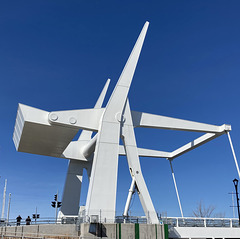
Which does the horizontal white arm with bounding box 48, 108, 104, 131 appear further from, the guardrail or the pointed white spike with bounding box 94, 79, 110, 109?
the pointed white spike with bounding box 94, 79, 110, 109

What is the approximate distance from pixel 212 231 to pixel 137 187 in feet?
20.8

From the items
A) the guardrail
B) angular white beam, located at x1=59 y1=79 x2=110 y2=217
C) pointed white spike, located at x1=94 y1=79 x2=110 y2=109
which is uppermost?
pointed white spike, located at x1=94 y1=79 x2=110 y2=109

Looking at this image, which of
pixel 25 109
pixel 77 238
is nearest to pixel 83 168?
pixel 25 109

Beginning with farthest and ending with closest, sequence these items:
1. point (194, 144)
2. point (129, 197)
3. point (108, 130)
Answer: point (194, 144), point (129, 197), point (108, 130)

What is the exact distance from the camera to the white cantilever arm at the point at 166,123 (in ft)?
78.7

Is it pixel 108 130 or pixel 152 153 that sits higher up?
pixel 152 153

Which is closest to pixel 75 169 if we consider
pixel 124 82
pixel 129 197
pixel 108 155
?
pixel 129 197

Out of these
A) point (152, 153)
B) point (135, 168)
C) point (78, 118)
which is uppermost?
point (152, 153)

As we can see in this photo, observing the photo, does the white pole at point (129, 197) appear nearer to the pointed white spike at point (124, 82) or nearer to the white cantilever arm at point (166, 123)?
the white cantilever arm at point (166, 123)

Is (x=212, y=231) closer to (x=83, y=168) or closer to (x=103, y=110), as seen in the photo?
(x=103, y=110)

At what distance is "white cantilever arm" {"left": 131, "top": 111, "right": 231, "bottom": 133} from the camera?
24.0 m

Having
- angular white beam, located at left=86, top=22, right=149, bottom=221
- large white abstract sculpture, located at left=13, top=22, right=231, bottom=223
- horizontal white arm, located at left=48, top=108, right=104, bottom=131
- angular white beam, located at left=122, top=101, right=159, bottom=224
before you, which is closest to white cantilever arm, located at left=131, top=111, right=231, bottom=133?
large white abstract sculpture, located at left=13, top=22, right=231, bottom=223

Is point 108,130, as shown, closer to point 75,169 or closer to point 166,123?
point 166,123

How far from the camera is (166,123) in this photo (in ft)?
80.0
